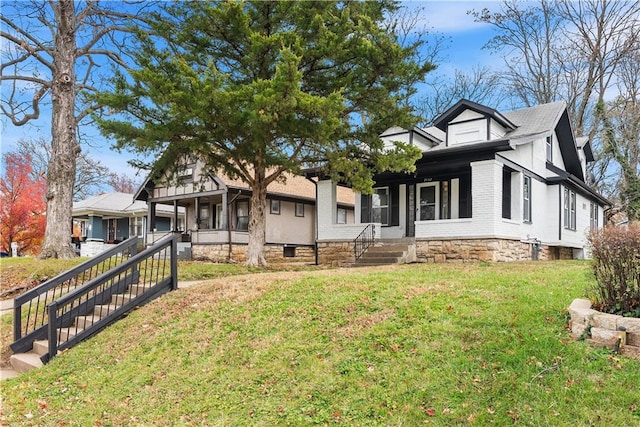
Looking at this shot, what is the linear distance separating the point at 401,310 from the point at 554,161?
15729 mm

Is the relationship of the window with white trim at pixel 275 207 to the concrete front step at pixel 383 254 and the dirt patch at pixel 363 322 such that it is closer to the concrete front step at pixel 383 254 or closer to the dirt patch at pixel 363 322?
the concrete front step at pixel 383 254

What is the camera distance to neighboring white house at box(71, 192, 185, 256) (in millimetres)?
28984

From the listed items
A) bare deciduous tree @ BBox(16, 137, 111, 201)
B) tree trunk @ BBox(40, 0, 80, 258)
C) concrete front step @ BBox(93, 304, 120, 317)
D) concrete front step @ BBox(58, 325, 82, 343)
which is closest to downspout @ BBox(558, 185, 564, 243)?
concrete front step @ BBox(93, 304, 120, 317)

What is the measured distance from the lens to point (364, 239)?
15445mm

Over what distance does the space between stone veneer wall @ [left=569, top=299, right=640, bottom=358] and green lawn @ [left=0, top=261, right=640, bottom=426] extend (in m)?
0.12

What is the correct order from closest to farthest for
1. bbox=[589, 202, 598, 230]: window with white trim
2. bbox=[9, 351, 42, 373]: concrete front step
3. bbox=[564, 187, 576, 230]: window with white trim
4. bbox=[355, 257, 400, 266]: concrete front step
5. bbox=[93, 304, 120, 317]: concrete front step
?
bbox=[9, 351, 42, 373]: concrete front step, bbox=[93, 304, 120, 317]: concrete front step, bbox=[355, 257, 400, 266]: concrete front step, bbox=[564, 187, 576, 230]: window with white trim, bbox=[589, 202, 598, 230]: window with white trim

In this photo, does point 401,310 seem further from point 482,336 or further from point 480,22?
point 480,22

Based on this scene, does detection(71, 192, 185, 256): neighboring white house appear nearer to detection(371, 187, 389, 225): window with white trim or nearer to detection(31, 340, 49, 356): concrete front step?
detection(371, 187, 389, 225): window with white trim

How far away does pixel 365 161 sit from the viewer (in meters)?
14.0

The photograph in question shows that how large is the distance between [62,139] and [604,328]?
16.2 m

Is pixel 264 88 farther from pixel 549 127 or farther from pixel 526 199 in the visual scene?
pixel 549 127

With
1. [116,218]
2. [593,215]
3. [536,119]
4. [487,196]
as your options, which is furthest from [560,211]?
[116,218]

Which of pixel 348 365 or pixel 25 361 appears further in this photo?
pixel 25 361

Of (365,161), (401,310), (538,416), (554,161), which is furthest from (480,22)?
(538,416)
